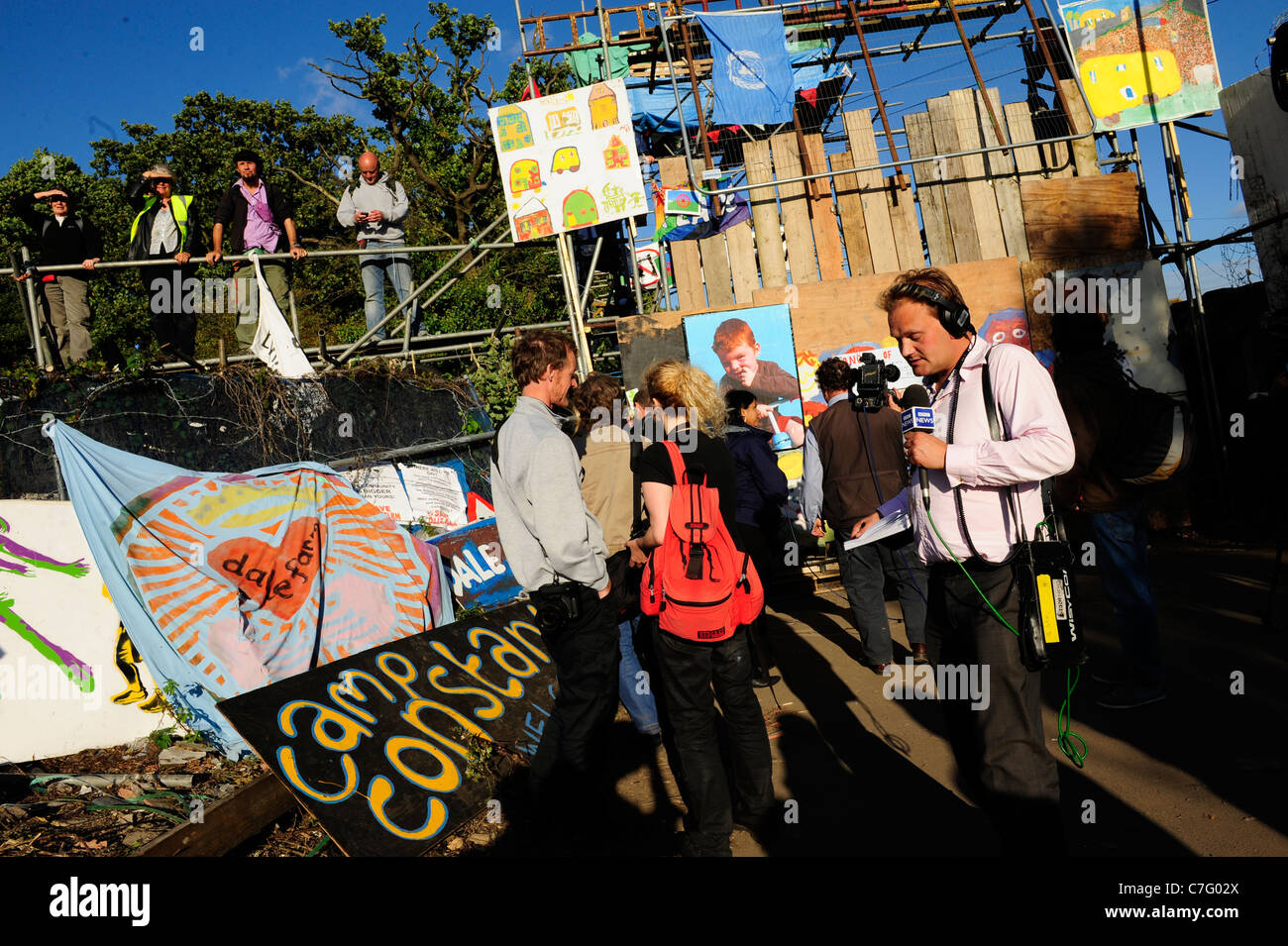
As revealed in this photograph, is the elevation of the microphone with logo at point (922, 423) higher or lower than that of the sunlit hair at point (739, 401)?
lower

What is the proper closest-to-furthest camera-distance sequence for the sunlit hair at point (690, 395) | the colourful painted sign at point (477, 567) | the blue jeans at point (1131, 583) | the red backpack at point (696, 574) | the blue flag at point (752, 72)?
the red backpack at point (696, 574)
the sunlit hair at point (690, 395)
the blue jeans at point (1131, 583)
the colourful painted sign at point (477, 567)
the blue flag at point (752, 72)

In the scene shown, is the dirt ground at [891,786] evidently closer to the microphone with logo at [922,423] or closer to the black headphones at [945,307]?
the microphone with logo at [922,423]

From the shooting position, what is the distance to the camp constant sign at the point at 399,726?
4.01 metres

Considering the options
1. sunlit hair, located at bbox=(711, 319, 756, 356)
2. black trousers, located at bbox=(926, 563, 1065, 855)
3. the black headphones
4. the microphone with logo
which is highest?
sunlit hair, located at bbox=(711, 319, 756, 356)

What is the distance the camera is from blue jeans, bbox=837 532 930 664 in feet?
19.5

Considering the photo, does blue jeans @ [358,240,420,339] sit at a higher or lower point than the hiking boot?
higher

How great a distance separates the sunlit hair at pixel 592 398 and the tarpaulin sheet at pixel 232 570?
2543mm

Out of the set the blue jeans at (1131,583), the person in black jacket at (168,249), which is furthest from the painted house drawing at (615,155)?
the blue jeans at (1131,583)

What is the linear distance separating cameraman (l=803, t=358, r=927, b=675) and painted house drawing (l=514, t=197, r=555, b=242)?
4.25 m

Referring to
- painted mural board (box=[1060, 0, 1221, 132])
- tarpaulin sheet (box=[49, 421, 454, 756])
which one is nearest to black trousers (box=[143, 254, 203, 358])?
tarpaulin sheet (box=[49, 421, 454, 756])

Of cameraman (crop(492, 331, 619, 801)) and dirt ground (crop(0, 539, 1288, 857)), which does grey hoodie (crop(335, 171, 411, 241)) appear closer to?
dirt ground (crop(0, 539, 1288, 857))

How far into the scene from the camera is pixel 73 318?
8656 millimetres

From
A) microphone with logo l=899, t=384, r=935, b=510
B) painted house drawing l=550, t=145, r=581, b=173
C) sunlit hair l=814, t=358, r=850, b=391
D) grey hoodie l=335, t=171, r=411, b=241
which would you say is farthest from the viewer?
grey hoodie l=335, t=171, r=411, b=241
